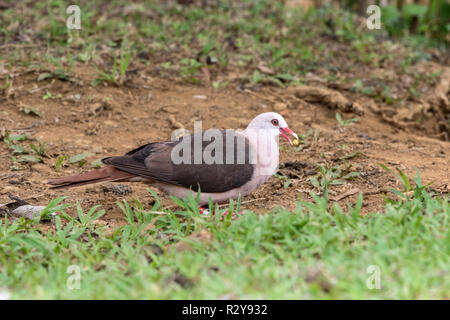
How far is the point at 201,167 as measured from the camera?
502cm

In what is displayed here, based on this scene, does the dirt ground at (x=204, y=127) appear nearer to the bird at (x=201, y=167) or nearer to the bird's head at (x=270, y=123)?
the bird at (x=201, y=167)

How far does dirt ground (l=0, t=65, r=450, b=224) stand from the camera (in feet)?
18.2

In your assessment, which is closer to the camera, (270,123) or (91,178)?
(91,178)

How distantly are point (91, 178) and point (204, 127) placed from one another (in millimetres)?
1987

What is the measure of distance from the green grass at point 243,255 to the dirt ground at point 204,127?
0.62m

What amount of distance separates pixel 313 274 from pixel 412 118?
4.57 metres

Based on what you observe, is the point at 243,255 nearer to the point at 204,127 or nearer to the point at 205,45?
the point at 204,127

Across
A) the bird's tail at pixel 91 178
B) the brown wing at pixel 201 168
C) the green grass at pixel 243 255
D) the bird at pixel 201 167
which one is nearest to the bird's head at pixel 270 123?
the bird at pixel 201 167

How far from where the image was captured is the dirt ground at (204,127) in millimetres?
5551

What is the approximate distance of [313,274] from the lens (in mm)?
3465

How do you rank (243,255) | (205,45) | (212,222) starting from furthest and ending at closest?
(205,45), (212,222), (243,255)

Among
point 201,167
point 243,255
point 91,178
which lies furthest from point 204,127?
point 243,255

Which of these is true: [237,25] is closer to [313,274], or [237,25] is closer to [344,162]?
[344,162]
